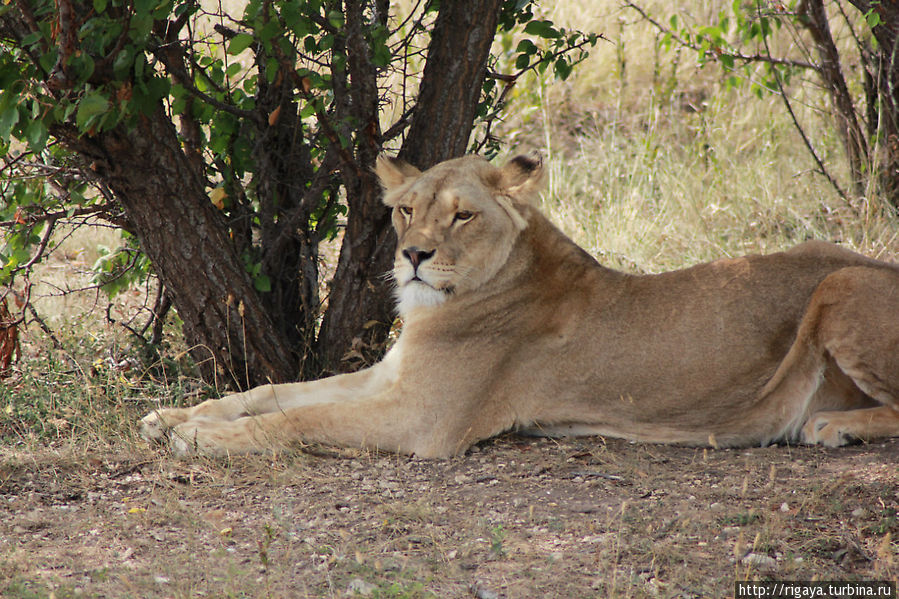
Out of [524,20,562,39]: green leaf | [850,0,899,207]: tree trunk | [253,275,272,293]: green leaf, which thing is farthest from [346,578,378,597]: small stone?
[850,0,899,207]: tree trunk

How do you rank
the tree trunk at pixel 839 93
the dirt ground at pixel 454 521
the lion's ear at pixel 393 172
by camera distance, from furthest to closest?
the tree trunk at pixel 839 93 < the lion's ear at pixel 393 172 < the dirt ground at pixel 454 521

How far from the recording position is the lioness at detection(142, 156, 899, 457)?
436 centimetres

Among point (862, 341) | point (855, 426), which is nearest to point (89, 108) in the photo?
point (862, 341)

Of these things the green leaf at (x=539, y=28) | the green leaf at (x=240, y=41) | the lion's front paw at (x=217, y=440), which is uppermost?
the green leaf at (x=539, y=28)

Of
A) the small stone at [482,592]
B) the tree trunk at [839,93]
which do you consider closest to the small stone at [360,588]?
the small stone at [482,592]

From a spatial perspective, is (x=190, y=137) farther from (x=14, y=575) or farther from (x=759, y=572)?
(x=759, y=572)

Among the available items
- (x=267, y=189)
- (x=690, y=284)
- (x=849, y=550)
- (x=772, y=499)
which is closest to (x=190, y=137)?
(x=267, y=189)

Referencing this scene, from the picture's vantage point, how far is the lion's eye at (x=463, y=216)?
441 centimetres

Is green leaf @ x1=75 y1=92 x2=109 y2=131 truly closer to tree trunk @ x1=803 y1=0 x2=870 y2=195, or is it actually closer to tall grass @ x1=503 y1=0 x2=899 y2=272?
tall grass @ x1=503 y1=0 x2=899 y2=272

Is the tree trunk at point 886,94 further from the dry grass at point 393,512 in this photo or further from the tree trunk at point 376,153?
the dry grass at point 393,512

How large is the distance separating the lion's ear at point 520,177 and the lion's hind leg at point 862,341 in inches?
52.4

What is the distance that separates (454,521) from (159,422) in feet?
5.46

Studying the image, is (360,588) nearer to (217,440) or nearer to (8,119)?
(217,440)

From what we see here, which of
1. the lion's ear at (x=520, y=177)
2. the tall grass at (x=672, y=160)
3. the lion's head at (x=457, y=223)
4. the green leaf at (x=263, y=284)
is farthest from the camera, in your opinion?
the tall grass at (x=672, y=160)
